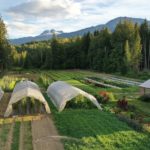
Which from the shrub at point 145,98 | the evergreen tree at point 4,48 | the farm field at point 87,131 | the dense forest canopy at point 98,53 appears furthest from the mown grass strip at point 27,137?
the dense forest canopy at point 98,53

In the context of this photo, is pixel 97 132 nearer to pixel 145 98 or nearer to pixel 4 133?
pixel 4 133


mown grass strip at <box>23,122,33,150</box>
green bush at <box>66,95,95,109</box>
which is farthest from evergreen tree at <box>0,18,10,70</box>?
mown grass strip at <box>23,122,33,150</box>

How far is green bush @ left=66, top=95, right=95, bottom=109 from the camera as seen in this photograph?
28506mm

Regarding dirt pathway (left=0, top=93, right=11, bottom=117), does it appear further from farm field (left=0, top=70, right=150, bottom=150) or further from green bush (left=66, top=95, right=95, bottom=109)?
green bush (left=66, top=95, right=95, bottom=109)

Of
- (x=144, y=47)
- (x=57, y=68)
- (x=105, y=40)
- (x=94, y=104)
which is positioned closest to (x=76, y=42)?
(x=57, y=68)

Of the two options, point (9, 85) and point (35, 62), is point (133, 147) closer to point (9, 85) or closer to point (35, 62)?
point (9, 85)

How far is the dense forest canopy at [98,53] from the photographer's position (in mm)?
75750

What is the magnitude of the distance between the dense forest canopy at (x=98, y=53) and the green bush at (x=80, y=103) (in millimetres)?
37424

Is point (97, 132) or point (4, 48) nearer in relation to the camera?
point (97, 132)

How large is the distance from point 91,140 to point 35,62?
10086 cm

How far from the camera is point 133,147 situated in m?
→ 16.7

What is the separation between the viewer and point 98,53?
91250 millimetres

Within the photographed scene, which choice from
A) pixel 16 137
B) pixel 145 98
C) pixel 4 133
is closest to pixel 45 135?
pixel 16 137

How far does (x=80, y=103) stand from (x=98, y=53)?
63.2 m
